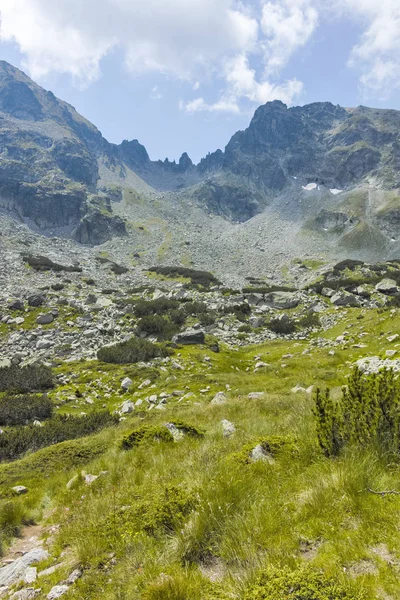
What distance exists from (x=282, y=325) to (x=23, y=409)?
23295 millimetres

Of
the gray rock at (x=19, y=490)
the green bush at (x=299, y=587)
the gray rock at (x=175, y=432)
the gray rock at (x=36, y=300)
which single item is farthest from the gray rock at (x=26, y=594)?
the gray rock at (x=36, y=300)

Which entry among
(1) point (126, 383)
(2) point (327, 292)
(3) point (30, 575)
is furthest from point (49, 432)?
(2) point (327, 292)

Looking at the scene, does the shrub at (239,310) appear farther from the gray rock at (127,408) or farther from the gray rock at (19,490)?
the gray rock at (19,490)

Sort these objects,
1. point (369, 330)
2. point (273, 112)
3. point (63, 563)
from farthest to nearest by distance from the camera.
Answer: point (273, 112) → point (369, 330) → point (63, 563)

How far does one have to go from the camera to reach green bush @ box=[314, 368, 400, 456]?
16.1 ft

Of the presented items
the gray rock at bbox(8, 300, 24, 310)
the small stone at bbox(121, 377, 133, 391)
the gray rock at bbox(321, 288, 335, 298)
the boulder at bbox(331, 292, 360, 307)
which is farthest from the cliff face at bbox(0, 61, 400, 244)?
the small stone at bbox(121, 377, 133, 391)

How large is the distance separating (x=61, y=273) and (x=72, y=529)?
52.6 meters

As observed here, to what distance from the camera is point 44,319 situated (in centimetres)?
2841

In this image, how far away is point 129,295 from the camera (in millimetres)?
44688

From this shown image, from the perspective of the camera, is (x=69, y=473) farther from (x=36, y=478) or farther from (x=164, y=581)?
(x=164, y=581)

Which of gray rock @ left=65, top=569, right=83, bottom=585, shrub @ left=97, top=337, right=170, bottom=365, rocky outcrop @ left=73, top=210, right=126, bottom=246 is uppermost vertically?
rocky outcrop @ left=73, top=210, right=126, bottom=246

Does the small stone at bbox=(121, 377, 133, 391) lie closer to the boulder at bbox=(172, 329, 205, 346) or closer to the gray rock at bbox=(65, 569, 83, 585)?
the boulder at bbox=(172, 329, 205, 346)

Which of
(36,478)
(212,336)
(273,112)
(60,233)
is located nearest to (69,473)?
(36,478)

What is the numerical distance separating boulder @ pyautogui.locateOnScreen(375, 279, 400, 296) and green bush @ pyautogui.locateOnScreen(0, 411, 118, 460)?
120 feet
